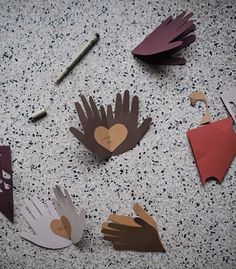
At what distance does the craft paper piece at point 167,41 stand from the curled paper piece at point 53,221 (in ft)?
1.09

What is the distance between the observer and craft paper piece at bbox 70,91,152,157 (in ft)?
2.11

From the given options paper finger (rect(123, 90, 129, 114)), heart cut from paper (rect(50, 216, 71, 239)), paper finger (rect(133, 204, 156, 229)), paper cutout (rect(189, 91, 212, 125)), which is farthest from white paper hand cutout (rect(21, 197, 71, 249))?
paper cutout (rect(189, 91, 212, 125))

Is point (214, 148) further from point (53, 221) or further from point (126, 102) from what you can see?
point (53, 221)

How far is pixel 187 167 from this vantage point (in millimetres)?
647

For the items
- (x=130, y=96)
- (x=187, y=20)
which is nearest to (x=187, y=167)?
(x=130, y=96)

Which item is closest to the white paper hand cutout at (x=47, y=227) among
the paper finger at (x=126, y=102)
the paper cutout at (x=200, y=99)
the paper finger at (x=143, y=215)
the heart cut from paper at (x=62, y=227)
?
the heart cut from paper at (x=62, y=227)

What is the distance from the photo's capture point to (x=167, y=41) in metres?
0.64

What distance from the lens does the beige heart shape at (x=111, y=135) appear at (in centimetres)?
65

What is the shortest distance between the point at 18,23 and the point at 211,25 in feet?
1.39

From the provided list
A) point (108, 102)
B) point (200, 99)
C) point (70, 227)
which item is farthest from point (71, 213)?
point (200, 99)

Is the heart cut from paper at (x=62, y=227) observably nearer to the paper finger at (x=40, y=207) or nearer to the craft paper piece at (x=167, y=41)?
the paper finger at (x=40, y=207)

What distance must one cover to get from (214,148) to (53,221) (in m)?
0.37

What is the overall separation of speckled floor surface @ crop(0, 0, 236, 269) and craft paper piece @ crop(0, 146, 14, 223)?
0.04ft

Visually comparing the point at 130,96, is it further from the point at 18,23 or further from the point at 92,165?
the point at 18,23
